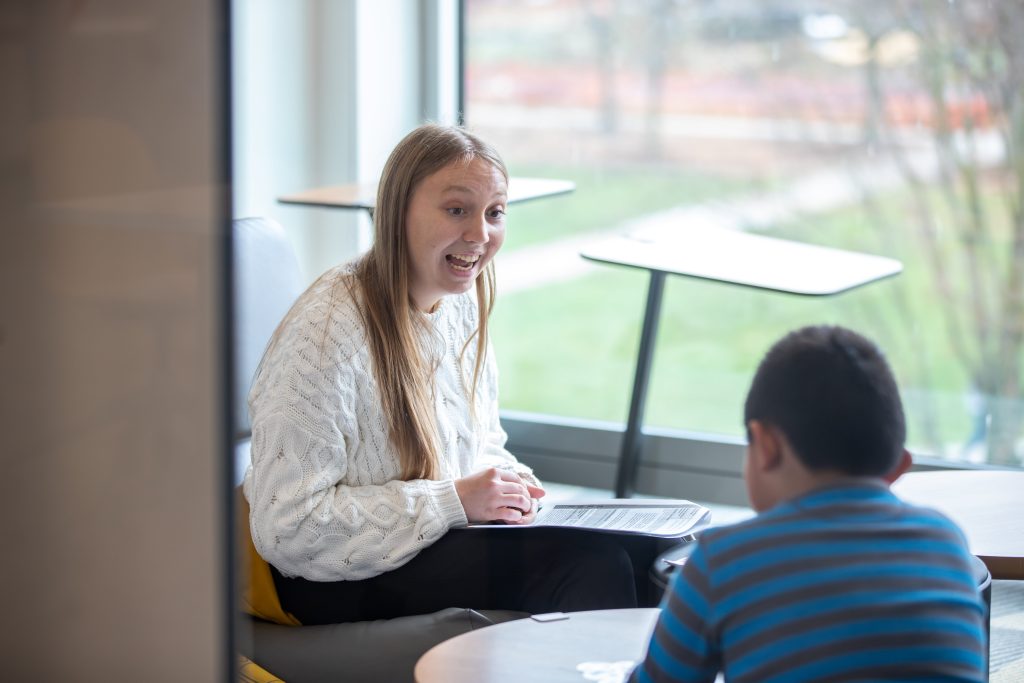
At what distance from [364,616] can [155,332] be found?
77 centimetres

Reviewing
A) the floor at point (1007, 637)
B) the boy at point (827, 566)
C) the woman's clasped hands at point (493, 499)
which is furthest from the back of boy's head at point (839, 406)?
the floor at point (1007, 637)

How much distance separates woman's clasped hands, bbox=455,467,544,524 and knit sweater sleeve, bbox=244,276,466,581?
0.06 ft

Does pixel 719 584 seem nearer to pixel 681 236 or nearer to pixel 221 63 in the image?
pixel 221 63

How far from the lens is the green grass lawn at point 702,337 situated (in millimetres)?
2691

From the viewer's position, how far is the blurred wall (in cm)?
79

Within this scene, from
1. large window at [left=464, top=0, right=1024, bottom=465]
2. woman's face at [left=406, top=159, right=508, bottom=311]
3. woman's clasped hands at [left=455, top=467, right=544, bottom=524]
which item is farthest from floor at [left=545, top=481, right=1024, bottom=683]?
large window at [left=464, top=0, right=1024, bottom=465]

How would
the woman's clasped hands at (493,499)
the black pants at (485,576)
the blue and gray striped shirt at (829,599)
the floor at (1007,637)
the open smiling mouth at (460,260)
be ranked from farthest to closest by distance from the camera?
the floor at (1007,637), the open smiling mouth at (460,260), the woman's clasped hands at (493,499), the black pants at (485,576), the blue and gray striped shirt at (829,599)

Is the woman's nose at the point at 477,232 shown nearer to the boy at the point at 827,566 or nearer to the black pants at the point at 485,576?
the black pants at the point at 485,576

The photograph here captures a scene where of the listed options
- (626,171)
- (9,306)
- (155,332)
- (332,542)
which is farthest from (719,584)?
(626,171)

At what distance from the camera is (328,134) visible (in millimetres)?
2629

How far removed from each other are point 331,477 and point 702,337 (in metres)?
1.58

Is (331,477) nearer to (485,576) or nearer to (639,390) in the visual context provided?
(485,576)

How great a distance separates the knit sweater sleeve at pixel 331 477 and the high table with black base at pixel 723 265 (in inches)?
30.9

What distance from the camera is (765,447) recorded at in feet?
3.18
